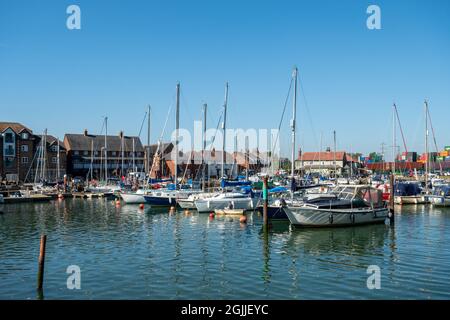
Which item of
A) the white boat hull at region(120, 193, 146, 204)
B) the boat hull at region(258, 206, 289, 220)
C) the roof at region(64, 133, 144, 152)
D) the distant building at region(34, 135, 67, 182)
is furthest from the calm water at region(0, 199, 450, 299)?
the roof at region(64, 133, 144, 152)

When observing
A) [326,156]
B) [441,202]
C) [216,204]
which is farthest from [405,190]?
[326,156]

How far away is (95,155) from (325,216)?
82888 millimetres

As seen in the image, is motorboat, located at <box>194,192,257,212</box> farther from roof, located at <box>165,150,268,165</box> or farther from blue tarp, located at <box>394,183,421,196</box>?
roof, located at <box>165,150,268,165</box>

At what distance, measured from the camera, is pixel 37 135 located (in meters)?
98.2

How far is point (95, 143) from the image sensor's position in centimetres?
10775

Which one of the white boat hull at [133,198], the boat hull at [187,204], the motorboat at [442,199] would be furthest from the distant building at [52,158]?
the motorboat at [442,199]

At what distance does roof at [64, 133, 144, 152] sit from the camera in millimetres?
104125

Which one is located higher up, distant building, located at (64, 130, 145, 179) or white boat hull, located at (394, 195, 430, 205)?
distant building, located at (64, 130, 145, 179)

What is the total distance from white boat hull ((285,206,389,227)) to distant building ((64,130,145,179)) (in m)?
71.7

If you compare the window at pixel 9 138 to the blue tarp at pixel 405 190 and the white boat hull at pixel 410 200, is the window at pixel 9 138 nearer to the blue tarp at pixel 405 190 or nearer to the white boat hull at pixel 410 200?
the blue tarp at pixel 405 190

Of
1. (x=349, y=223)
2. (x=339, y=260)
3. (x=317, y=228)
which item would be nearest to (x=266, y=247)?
(x=339, y=260)

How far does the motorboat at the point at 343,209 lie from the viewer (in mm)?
34094

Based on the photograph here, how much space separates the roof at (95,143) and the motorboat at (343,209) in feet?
265
